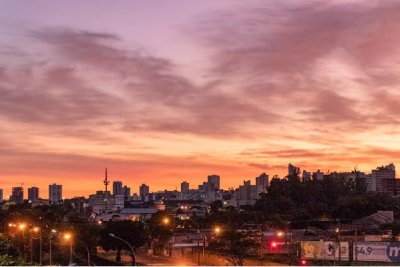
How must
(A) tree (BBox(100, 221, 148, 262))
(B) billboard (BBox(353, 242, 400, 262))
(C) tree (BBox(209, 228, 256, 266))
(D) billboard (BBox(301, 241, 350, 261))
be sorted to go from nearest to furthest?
(B) billboard (BBox(353, 242, 400, 262)), (D) billboard (BBox(301, 241, 350, 261)), (C) tree (BBox(209, 228, 256, 266)), (A) tree (BBox(100, 221, 148, 262))

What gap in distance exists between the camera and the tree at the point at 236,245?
261 feet

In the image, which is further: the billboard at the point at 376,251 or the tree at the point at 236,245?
the tree at the point at 236,245

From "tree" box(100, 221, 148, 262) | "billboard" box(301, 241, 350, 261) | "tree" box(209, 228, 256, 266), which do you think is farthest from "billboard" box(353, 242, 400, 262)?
"tree" box(100, 221, 148, 262)

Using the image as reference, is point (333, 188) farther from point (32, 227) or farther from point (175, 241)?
point (32, 227)

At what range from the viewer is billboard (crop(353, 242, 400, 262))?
5897cm

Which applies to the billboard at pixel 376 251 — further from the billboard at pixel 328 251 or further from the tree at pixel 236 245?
the tree at pixel 236 245

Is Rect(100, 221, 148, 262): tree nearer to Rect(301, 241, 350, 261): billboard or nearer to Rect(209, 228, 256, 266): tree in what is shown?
Rect(209, 228, 256, 266): tree

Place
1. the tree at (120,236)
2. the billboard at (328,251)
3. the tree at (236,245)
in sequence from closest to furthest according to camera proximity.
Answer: the billboard at (328,251) → the tree at (236,245) → the tree at (120,236)

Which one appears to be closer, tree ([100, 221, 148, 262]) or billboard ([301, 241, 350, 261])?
billboard ([301, 241, 350, 261])

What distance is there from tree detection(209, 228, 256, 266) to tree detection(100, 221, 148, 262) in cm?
1452

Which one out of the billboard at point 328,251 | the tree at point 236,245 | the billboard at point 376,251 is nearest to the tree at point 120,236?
the tree at point 236,245

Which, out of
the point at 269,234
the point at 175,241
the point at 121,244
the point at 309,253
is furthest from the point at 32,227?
the point at 309,253

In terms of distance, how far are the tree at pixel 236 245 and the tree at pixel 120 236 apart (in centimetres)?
1452

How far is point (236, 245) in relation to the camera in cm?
8038
